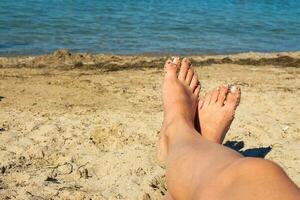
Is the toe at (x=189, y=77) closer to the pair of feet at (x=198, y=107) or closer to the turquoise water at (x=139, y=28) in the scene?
the pair of feet at (x=198, y=107)

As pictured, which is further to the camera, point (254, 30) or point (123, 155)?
point (254, 30)

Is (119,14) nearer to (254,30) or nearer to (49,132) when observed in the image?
(254,30)

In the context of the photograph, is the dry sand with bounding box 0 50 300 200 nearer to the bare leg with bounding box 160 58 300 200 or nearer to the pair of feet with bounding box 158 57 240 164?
the pair of feet with bounding box 158 57 240 164

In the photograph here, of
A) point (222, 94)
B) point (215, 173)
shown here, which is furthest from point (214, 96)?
point (215, 173)

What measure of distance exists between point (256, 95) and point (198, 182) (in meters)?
3.16

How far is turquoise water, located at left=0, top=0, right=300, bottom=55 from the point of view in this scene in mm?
9266

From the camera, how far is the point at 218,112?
136 inches

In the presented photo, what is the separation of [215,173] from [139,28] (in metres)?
9.06

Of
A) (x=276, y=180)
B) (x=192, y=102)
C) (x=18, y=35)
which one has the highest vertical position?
(x=276, y=180)

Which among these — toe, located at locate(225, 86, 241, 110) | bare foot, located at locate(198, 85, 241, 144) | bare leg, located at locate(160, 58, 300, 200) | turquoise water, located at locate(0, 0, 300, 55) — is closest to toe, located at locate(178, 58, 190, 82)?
bare foot, located at locate(198, 85, 241, 144)

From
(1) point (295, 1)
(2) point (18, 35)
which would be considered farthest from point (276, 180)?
(1) point (295, 1)

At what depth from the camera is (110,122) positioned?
4.07 meters

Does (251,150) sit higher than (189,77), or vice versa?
(189,77)

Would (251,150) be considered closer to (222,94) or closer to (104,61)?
(222,94)
